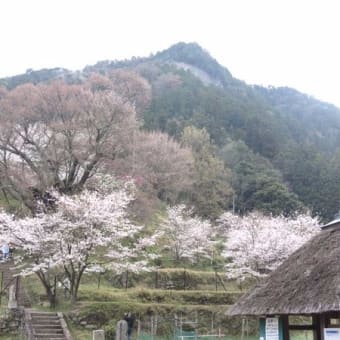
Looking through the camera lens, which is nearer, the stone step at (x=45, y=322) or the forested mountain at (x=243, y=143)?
the stone step at (x=45, y=322)

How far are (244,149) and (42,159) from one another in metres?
30.1

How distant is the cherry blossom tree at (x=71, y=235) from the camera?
Answer: 2056 cm

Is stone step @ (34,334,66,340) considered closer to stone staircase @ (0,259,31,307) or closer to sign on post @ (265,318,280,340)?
stone staircase @ (0,259,31,307)

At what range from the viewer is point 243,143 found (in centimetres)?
5662

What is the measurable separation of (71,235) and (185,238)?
1218 cm

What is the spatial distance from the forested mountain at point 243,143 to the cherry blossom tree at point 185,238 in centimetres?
852

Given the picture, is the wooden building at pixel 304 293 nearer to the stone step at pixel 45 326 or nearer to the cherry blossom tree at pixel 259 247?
the stone step at pixel 45 326

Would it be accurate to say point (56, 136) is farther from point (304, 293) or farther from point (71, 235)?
point (304, 293)

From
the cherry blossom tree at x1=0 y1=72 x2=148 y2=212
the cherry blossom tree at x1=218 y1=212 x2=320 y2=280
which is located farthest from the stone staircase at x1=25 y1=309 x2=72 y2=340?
the cherry blossom tree at x1=218 y1=212 x2=320 y2=280

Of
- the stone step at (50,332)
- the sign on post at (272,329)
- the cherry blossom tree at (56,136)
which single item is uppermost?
the cherry blossom tree at (56,136)

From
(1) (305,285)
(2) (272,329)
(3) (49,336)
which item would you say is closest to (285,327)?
(2) (272,329)

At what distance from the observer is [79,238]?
2138 centimetres

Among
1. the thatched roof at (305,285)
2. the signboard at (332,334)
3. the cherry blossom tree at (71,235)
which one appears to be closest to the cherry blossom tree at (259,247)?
the cherry blossom tree at (71,235)

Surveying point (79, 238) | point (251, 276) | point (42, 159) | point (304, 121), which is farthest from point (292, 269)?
point (304, 121)
